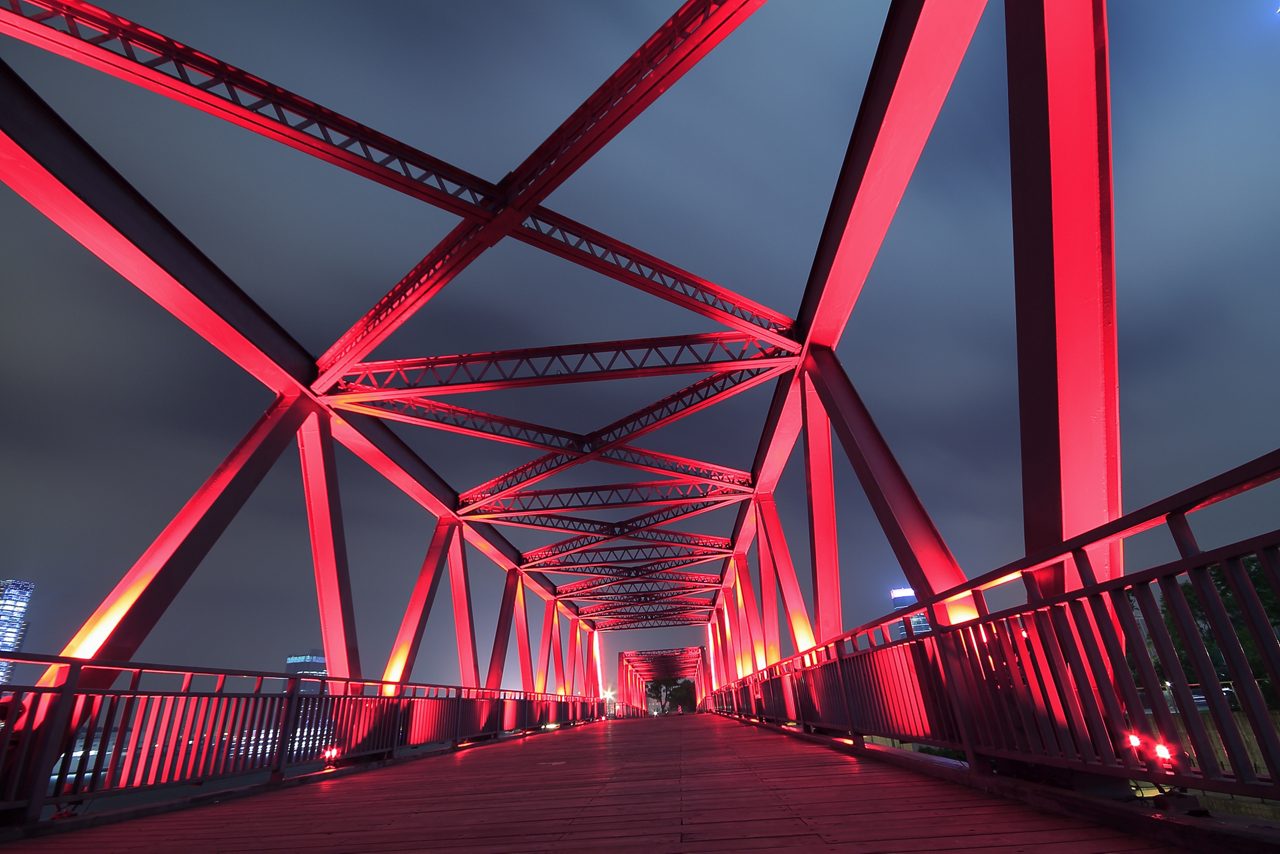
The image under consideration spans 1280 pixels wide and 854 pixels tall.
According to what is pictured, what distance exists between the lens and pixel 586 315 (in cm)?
2148

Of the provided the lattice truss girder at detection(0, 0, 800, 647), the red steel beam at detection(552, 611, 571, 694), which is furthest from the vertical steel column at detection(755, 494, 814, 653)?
the red steel beam at detection(552, 611, 571, 694)

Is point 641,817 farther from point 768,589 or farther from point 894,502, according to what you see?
point 768,589

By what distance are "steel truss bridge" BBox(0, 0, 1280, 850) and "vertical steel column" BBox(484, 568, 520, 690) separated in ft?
14.1

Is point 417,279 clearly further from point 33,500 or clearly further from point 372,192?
point 33,500

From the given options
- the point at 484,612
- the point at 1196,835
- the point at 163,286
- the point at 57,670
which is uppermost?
the point at 163,286

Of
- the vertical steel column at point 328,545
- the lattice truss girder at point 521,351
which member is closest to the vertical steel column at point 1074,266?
the lattice truss girder at point 521,351

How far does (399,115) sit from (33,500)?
62882mm

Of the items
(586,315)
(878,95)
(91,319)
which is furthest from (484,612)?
(878,95)

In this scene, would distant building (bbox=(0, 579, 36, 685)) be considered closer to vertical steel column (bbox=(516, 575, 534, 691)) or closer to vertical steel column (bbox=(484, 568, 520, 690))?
vertical steel column (bbox=(516, 575, 534, 691))

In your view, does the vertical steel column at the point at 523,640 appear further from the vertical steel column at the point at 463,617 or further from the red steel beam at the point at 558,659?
the vertical steel column at the point at 463,617

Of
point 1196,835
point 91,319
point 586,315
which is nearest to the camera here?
point 1196,835

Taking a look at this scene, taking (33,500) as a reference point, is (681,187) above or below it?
below

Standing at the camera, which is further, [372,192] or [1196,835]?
[372,192]

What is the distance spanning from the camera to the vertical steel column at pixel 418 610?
14969mm
